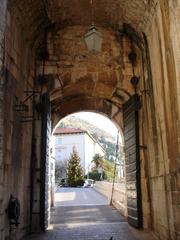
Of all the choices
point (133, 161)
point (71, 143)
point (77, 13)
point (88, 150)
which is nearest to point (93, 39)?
point (77, 13)

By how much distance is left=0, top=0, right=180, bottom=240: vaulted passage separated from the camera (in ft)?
17.7

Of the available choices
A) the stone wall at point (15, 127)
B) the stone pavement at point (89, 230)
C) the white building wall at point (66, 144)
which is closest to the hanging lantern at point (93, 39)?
the stone wall at point (15, 127)

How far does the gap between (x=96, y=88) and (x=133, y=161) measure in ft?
6.57

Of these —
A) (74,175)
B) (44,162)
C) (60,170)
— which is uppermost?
(60,170)

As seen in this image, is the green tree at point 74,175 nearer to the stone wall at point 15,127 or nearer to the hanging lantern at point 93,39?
the stone wall at point 15,127

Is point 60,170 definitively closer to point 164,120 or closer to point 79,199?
point 79,199

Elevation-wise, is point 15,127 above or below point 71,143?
below

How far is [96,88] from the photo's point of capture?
859cm

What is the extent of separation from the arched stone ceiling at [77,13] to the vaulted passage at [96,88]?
2 cm

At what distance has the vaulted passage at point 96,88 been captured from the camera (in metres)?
5.39

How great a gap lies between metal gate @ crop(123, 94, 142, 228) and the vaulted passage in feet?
0.07

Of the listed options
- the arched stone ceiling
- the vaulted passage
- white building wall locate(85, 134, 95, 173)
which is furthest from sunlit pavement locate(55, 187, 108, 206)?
white building wall locate(85, 134, 95, 173)

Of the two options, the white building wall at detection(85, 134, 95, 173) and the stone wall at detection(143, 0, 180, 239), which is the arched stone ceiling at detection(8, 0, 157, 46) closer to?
the stone wall at detection(143, 0, 180, 239)

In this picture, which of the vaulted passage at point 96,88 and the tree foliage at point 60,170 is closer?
the vaulted passage at point 96,88
